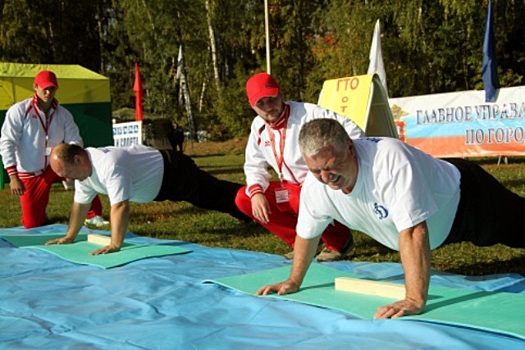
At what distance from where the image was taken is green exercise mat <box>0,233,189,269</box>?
4.94m

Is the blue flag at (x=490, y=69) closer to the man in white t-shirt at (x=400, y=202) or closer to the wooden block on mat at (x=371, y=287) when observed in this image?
the man in white t-shirt at (x=400, y=202)

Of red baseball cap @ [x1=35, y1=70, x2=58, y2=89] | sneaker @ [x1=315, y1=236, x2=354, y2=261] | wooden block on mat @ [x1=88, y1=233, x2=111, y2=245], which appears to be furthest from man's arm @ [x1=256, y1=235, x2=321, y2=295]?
red baseball cap @ [x1=35, y1=70, x2=58, y2=89]

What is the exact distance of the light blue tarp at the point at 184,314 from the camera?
2771 millimetres

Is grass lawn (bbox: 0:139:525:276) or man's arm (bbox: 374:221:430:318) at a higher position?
man's arm (bbox: 374:221:430:318)

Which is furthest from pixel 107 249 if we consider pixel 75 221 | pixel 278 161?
pixel 278 161

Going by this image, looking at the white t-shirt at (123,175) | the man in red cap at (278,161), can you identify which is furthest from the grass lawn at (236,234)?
the white t-shirt at (123,175)

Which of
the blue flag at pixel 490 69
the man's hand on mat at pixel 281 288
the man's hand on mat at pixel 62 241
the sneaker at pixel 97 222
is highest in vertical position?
the blue flag at pixel 490 69

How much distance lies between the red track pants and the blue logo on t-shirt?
1759 mm

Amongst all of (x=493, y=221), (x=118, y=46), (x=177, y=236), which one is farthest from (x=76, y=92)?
(x=118, y=46)

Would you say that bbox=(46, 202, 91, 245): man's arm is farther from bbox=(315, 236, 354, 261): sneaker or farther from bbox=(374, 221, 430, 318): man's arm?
bbox=(374, 221, 430, 318): man's arm

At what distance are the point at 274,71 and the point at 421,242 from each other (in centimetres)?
2907

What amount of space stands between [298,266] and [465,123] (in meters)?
11.1

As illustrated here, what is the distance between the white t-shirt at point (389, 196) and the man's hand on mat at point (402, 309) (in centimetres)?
32

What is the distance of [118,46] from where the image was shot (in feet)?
124
